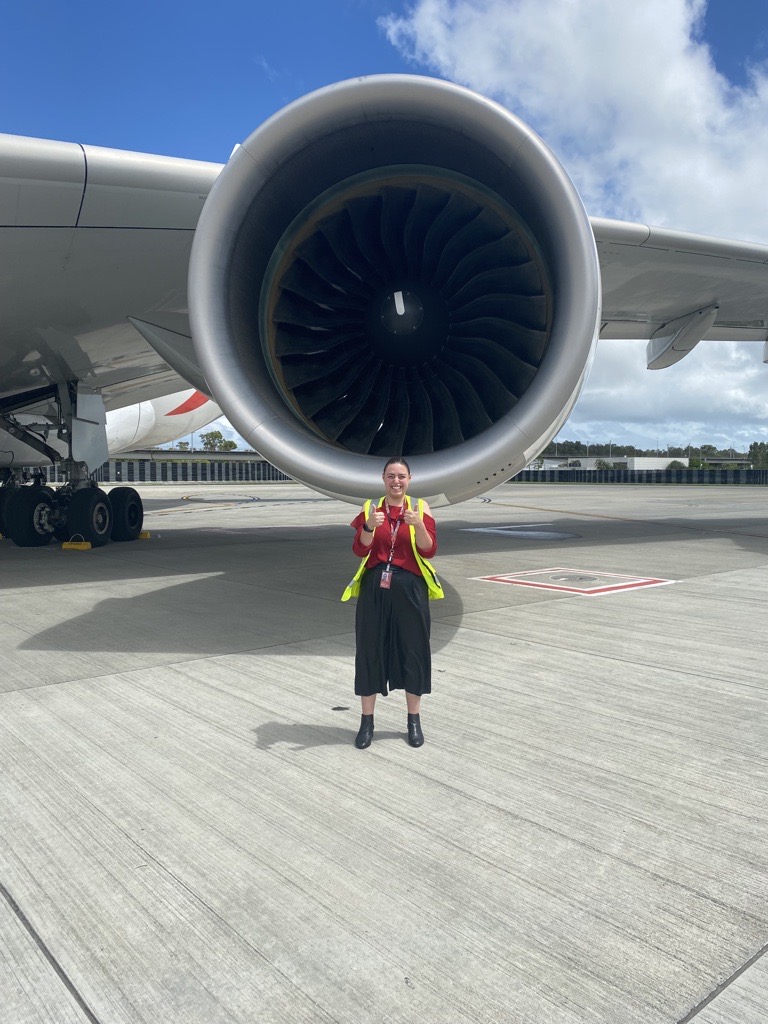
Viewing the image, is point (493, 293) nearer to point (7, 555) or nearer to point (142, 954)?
point (142, 954)

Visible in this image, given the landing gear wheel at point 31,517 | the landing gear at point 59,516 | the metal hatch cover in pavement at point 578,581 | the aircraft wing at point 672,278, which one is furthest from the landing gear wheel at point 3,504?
the aircraft wing at point 672,278

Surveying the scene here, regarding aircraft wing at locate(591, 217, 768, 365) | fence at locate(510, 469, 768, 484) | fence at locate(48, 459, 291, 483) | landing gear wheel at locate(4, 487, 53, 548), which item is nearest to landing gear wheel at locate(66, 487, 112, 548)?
landing gear wheel at locate(4, 487, 53, 548)

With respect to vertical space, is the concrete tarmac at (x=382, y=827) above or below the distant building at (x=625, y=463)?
below

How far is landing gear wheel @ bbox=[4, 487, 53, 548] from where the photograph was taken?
36.0 ft

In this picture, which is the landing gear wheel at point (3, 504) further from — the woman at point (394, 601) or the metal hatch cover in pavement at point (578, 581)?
the woman at point (394, 601)

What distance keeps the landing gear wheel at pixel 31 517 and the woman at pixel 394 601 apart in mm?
8728

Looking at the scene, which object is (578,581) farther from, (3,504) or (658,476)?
(658,476)

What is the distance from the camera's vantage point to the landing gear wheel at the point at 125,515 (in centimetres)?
1190

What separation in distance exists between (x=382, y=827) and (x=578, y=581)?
549 centimetres

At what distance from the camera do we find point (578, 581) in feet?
25.4

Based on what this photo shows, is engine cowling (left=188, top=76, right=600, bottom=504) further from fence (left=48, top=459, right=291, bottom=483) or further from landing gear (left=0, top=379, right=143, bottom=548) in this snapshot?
fence (left=48, top=459, right=291, bottom=483)

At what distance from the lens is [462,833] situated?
2.54 m

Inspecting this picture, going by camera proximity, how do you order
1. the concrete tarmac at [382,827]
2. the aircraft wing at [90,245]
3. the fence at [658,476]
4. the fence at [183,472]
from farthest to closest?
1. the fence at [183,472]
2. the fence at [658,476]
3. the aircraft wing at [90,245]
4. the concrete tarmac at [382,827]

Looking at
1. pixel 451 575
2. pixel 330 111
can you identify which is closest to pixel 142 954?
pixel 330 111
